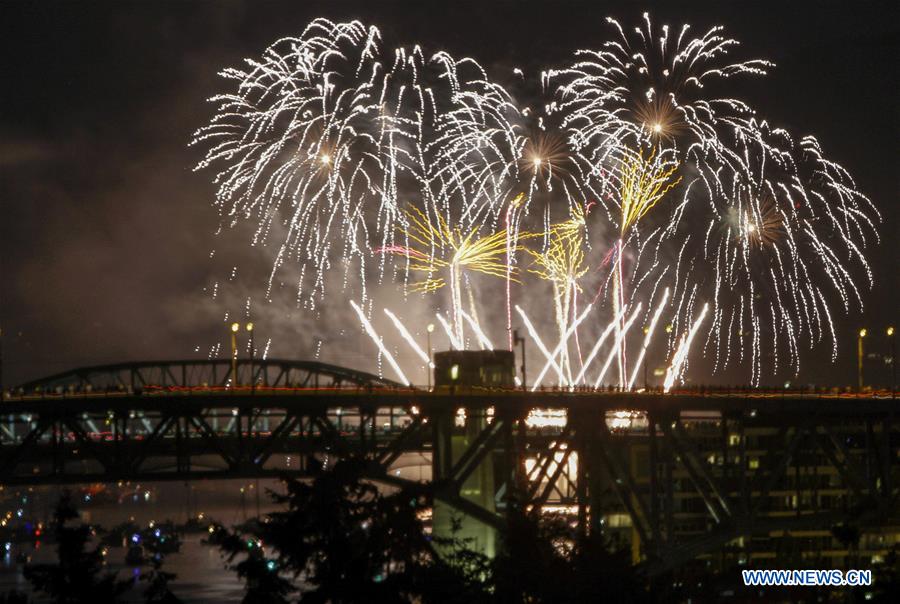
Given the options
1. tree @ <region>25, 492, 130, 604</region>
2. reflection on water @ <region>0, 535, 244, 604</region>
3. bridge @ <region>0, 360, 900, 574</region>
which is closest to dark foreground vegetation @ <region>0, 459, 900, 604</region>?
tree @ <region>25, 492, 130, 604</region>

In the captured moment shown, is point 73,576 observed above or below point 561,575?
above

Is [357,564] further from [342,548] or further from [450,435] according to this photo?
[450,435]

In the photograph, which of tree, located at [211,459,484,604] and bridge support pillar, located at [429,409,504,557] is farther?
bridge support pillar, located at [429,409,504,557]

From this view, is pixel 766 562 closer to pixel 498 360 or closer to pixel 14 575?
pixel 498 360

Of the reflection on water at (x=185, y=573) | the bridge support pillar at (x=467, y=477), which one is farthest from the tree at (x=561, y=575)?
the reflection on water at (x=185, y=573)

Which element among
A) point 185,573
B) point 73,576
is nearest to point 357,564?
point 73,576

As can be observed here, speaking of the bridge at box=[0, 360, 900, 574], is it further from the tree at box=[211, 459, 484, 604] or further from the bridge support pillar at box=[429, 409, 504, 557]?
the tree at box=[211, 459, 484, 604]

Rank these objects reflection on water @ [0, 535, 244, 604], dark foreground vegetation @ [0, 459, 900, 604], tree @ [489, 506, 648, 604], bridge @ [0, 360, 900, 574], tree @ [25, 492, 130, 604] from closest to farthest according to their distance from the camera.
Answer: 1. tree @ [25, 492, 130, 604]
2. dark foreground vegetation @ [0, 459, 900, 604]
3. tree @ [489, 506, 648, 604]
4. bridge @ [0, 360, 900, 574]
5. reflection on water @ [0, 535, 244, 604]

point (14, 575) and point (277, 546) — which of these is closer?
point (277, 546)

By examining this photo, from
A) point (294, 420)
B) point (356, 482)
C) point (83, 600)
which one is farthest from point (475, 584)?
point (294, 420)

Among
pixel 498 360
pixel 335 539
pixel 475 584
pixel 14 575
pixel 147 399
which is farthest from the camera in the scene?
pixel 14 575

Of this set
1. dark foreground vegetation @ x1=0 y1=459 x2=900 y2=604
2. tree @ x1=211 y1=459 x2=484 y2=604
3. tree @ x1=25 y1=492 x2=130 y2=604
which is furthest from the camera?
tree @ x1=211 y1=459 x2=484 y2=604
